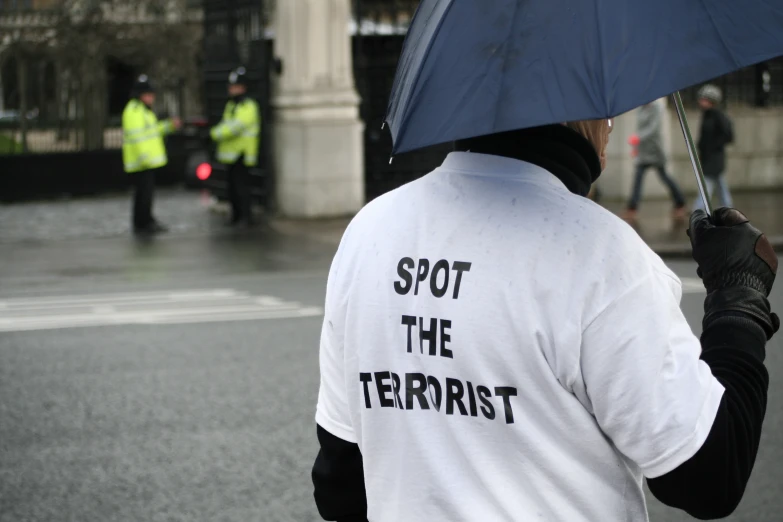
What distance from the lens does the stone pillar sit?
17.2 m

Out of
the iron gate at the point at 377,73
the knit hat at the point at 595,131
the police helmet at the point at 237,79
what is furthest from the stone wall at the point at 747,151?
the knit hat at the point at 595,131

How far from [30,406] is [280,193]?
10335mm

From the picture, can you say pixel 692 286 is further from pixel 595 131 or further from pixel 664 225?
pixel 595 131

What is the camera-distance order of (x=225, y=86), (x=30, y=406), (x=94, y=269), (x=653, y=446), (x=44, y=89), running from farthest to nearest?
(x=44, y=89) → (x=225, y=86) → (x=94, y=269) → (x=30, y=406) → (x=653, y=446)

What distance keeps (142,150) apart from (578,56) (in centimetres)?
1523

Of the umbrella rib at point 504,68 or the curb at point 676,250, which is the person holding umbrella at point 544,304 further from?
the curb at point 676,250

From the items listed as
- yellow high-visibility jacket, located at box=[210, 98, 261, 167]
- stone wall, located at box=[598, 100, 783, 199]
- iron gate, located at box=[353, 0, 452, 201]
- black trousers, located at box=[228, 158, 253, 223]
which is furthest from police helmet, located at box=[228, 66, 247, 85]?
stone wall, located at box=[598, 100, 783, 199]

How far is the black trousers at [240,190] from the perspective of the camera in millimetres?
17047

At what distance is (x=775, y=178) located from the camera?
769 inches

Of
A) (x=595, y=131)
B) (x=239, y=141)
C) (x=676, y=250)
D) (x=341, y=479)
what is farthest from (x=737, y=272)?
(x=239, y=141)

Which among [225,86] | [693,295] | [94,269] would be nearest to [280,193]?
[225,86]

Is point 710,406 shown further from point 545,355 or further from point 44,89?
point 44,89

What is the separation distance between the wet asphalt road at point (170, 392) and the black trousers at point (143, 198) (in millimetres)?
2612

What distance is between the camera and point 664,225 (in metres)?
15.9
